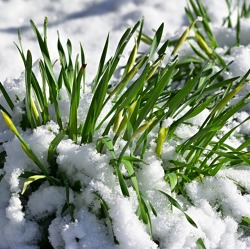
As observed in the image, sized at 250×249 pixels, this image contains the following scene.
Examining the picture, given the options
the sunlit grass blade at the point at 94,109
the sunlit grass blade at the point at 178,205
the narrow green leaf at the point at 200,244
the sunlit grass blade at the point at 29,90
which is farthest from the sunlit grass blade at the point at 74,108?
the narrow green leaf at the point at 200,244

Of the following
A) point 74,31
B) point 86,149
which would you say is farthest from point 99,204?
point 74,31

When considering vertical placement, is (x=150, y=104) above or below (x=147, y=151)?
above

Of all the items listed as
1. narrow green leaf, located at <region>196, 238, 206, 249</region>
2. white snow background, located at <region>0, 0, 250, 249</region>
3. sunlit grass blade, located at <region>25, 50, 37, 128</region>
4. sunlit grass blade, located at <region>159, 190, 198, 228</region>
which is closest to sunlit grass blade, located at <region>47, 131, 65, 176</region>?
white snow background, located at <region>0, 0, 250, 249</region>

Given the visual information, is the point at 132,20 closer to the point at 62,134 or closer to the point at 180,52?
the point at 180,52

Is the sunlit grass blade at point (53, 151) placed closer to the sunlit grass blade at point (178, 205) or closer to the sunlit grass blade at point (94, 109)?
the sunlit grass blade at point (94, 109)

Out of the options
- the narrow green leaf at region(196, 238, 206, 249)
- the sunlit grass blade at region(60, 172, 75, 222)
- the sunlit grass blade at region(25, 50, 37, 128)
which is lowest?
the sunlit grass blade at region(60, 172, 75, 222)

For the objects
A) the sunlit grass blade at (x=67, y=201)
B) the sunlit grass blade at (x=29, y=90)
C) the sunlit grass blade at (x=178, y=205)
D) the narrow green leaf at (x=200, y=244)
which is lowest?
the sunlit grass blade at (x=67, y=201)

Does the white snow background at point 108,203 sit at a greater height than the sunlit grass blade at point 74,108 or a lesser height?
lesser

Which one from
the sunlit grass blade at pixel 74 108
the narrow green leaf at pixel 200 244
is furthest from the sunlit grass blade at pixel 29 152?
the narrow green leaf at pixel 200 244

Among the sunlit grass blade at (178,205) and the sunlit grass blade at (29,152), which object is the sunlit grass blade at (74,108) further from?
the sunlit grass blade at (178,205)

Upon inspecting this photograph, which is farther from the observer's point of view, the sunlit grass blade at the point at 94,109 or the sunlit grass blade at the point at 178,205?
the sunlit grass blade at the point at 94,109

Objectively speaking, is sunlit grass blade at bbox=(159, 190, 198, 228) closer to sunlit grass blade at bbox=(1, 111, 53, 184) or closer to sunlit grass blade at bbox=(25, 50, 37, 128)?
sunlit grass blade at bbox=(1, 111, 53, 184)
